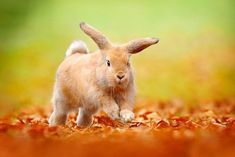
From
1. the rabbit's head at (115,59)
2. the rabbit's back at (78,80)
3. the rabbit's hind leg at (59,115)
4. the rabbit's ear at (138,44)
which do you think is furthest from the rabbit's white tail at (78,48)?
the rabbit's ear at (138,44)

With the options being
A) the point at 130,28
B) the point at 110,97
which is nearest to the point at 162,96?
the point at 130,28

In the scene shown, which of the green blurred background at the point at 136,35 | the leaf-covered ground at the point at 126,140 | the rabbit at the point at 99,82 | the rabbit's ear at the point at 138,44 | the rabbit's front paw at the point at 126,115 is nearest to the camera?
the leaf-covered ground at the point at 126,140

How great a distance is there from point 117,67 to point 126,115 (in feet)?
1.12

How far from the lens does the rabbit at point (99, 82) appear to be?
5.05 meters

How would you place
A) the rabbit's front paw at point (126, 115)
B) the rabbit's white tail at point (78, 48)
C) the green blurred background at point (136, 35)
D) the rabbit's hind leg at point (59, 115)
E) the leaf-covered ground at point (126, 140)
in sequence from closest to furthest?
the leaf-covered ground at point (126, 140) → the rabbit's front paw at point (126, 115) → the rabbit's hind leg at point (59, 115) → the rabbit's white tail at point (78, 48) → the green blurred background at point (136, 35)

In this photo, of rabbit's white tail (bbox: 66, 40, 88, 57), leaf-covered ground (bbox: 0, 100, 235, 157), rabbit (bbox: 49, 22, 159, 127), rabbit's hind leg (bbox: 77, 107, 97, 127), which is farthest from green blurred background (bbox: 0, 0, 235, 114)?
leaf-covered ground (bbox: 0, 100, 235, 157)

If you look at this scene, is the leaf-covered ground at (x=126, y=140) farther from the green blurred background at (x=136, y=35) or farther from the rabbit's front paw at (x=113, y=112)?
the green blurred background at (x=136, y=35)

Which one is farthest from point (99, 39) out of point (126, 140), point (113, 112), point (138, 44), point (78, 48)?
point (126, 140)

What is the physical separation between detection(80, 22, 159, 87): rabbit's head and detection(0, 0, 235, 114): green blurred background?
3.81 meters

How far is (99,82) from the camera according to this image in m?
5.17

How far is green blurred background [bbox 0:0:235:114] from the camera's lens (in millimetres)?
9203

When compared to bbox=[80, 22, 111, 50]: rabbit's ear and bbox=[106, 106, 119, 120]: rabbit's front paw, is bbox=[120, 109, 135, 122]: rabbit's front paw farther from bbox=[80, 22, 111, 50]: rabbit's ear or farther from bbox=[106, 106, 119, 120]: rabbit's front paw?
bbox=[80, 22, 111, 50]: rabbit's ear

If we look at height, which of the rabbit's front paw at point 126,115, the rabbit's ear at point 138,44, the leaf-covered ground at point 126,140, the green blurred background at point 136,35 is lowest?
the leaf-covered ground at point 126,140

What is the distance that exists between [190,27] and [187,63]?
531 millimetres
